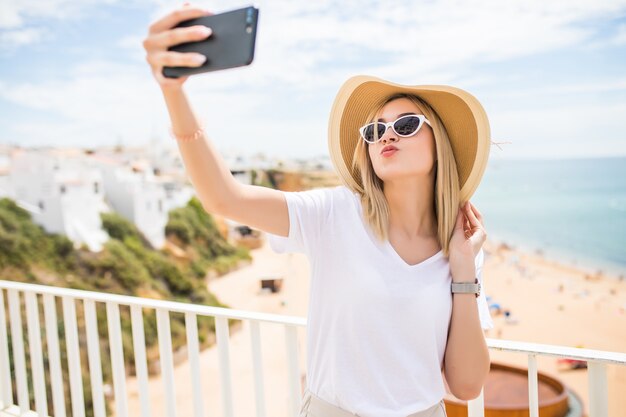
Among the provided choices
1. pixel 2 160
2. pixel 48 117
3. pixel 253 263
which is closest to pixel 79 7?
pixel 48 117

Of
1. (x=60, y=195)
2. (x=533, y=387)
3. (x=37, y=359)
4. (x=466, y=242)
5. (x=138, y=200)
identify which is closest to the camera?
(x=466, y=242)

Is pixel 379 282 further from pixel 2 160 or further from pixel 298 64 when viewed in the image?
pixel 298 64

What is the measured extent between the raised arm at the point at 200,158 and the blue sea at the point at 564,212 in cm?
3109

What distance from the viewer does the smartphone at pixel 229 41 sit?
641 millimetres

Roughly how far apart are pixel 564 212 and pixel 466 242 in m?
55.8

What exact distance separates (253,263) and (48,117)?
31131 millimetres

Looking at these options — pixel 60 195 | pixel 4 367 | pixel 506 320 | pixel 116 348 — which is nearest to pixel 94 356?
pixel 116 348

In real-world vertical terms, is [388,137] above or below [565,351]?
above

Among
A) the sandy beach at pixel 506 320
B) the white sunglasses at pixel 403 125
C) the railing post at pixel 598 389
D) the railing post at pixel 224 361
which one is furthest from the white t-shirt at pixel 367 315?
the sandy beach at pixel 506 320

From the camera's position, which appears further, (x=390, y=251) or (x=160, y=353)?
(x=160, y=353)

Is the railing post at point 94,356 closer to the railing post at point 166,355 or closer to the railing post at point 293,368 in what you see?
the railing post at point 166,355

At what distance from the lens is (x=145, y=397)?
222 cm

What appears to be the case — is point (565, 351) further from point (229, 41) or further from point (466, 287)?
point (229, 41)

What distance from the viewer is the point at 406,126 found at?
1205 mm
